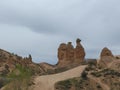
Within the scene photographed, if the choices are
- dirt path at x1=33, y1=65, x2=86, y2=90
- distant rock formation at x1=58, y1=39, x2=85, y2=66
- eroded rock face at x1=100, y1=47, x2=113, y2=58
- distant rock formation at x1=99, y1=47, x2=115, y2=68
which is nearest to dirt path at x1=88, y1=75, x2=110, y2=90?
dirt path at x1=33, y1=65, x2=86, y2=90

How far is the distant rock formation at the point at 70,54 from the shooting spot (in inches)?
3644

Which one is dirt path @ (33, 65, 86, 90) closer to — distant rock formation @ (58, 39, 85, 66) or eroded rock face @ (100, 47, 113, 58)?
distant rock formation @ (58, 39, 85, 66)

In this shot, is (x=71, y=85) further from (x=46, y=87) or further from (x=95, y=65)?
(x=95, y=65)

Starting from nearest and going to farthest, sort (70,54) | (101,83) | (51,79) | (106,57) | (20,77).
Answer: (20,77), (101,83), (51,79), (106,57), (70,54)

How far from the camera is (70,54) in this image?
9638cm

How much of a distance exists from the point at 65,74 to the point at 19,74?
126 feet

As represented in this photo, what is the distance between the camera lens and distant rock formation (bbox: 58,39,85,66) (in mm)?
92562

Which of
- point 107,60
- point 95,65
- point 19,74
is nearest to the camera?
point 19,74

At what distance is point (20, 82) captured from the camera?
37.6 meters

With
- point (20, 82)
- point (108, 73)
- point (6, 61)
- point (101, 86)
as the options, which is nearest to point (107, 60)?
point (108, 73)

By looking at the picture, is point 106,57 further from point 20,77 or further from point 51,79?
point 20,77

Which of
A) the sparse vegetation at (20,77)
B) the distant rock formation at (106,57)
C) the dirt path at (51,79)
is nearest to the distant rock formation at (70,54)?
the distant rock formation at (106,57)

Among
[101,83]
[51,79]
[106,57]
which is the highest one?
[106,57]

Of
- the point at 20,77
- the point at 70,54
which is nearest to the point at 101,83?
the point at 70,54
